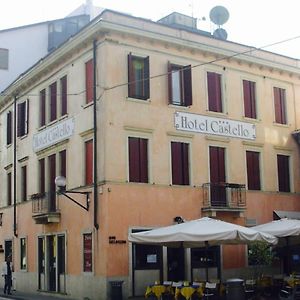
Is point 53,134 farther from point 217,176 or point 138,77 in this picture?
point 217,176

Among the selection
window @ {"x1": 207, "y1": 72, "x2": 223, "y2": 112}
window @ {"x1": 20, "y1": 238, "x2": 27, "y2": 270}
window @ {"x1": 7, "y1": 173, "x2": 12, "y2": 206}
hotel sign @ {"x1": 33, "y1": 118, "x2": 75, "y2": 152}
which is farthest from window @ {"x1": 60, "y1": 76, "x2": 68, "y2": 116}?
window @ {"x1": 7, "y1": 173, "x2": 12, "y2": 206}

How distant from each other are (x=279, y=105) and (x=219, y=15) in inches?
229

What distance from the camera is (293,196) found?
2708 centimetres

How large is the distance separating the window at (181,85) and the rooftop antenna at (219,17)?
652cm

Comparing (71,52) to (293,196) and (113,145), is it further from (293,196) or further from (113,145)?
(293,196)

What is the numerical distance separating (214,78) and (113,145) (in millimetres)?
6077

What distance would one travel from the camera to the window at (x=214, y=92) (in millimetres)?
25203

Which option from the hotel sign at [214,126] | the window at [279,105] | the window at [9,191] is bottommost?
the window at [9,191]

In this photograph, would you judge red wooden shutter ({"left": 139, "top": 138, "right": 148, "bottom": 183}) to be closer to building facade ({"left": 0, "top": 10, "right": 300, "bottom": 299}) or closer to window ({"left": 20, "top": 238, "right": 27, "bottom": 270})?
building facade ({"left": 0, "top": 10, "right": 300, "bottom": 299})

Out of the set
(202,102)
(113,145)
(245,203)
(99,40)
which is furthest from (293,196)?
(99,40)

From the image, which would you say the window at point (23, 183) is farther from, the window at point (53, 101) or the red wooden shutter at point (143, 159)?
the red wooden shutter at point (143, 159)

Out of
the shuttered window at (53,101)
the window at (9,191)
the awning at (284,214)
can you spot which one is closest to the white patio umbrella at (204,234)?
the awning at (284,214)

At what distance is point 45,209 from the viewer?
83.7 feet

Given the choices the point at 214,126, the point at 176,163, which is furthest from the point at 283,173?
the point at 176,163
